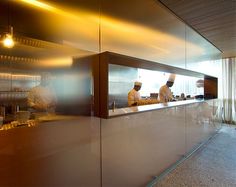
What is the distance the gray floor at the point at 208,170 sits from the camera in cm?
216

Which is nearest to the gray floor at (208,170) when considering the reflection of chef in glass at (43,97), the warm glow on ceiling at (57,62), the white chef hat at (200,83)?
the white chef hat at (200,83)

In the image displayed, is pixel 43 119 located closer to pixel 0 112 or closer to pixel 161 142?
pixel 0 112

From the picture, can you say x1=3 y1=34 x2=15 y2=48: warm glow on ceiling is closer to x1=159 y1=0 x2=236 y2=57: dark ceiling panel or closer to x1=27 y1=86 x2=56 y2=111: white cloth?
x1=27 y1=86 x2=56 y2=111: white cloth

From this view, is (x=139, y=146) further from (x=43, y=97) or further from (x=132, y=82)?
(x=43, y=97)

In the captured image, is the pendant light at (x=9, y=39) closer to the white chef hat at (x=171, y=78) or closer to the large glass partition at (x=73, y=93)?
the large glass partition at (x=73, y=93)

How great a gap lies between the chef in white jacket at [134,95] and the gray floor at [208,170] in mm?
1105

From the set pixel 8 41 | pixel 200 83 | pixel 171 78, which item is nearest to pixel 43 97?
pixel 8 41

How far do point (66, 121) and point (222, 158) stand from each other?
2.89 m

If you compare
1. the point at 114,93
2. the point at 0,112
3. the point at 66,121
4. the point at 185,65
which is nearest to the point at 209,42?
the point at 185,65

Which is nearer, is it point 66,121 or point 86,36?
point 66,121

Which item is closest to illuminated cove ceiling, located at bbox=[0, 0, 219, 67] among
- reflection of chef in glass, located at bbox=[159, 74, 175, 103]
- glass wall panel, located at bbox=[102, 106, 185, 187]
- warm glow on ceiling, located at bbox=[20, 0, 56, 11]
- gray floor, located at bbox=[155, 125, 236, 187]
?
warm glow on ceiling, located at bbox=[20, 0, 56, 11]

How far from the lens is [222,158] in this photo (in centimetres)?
288

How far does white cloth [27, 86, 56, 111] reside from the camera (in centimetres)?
108

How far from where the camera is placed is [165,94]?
278 centimetres
